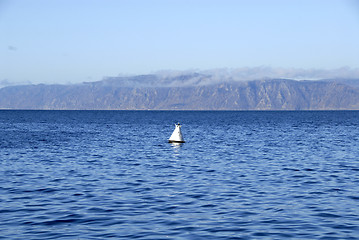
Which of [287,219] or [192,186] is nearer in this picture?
[287,219]

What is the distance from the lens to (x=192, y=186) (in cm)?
2423

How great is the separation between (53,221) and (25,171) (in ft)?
48.0

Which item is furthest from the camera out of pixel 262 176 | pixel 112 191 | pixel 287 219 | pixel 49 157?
pixel 49 157

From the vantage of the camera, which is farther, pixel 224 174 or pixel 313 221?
pixel 224 174

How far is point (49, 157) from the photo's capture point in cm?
3875

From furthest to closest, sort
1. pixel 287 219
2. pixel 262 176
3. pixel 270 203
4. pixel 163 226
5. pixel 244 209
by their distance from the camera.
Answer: pixel 262 176
pixel 270 203
pixel 244 209
pixel 287 219
pixel 163 226

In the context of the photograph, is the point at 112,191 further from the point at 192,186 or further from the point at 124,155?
the point at 124,155

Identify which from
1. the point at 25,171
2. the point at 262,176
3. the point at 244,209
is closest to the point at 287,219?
the point at 244,209

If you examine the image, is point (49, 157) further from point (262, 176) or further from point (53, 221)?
point (53, 221)

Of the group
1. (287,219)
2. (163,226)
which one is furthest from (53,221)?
(287,219)

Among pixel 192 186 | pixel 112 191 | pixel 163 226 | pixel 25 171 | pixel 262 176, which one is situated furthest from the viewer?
pixel 25 171

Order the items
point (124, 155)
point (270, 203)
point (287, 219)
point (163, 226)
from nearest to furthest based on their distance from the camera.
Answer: point (163, 226) → point (287, 219) → point (270, 203) → point (124, 155)

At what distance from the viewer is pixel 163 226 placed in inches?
617

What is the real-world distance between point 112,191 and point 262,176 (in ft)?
32.8
